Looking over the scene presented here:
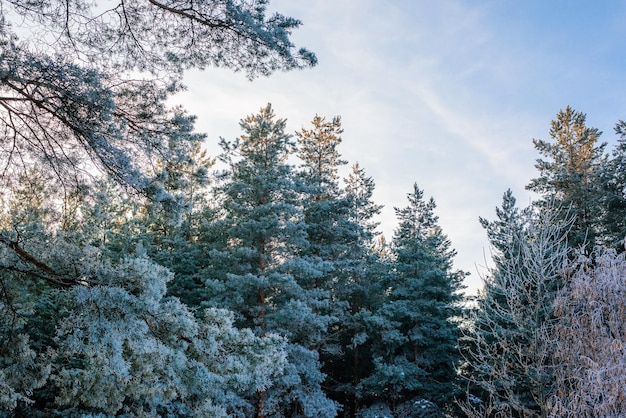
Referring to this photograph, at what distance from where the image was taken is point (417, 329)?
1498 cm

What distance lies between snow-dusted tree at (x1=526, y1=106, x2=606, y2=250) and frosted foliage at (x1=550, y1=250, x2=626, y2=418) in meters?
8.18

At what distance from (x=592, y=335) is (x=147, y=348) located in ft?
17.6

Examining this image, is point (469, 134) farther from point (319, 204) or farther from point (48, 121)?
point (48, 121)

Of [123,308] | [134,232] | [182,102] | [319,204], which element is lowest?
[123,308]

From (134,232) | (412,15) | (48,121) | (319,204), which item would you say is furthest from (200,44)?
(134,232)

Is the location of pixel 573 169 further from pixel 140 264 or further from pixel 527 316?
pixel 140 264

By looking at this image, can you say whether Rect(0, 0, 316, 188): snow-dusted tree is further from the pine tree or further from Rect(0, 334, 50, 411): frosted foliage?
the pine tree

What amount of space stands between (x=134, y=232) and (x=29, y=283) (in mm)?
11367

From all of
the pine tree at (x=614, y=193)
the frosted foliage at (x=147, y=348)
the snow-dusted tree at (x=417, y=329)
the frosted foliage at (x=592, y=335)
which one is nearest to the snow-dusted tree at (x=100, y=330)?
the frosted foliage at (x=147, y=348)

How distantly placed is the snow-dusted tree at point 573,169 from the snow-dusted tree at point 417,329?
431cm

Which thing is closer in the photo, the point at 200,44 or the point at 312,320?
the point at 200,44

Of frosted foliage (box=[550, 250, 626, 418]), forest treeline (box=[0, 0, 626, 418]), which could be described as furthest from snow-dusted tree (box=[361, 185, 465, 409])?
frosted foliage (box=[550, 250, 626, 418])

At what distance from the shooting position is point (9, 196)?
4641 mm

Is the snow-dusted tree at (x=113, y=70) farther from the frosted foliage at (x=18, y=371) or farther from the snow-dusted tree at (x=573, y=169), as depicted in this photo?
the snow-dusted tree at (x=573, y=169)
